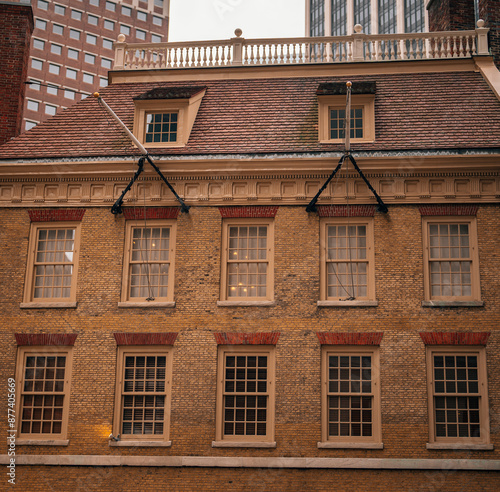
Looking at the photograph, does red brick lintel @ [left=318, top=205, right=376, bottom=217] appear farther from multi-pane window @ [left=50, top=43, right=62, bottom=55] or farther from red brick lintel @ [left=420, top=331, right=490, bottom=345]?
multi-pane window @ [left=50, top=43, right=62, bottom=55]

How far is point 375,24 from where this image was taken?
4279 inches

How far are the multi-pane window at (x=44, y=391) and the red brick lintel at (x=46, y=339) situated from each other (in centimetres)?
20

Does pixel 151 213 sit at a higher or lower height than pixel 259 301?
higher

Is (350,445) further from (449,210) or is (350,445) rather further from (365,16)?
(365,16)

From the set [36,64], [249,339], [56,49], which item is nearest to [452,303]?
[249,339]

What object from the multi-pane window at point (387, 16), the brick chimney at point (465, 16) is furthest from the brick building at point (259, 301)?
the multi-pane window at point (387, 16)

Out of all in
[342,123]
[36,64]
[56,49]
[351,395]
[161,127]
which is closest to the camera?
[351,395]

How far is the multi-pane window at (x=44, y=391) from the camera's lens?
19219 mm

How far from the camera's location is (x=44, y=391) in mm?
19422

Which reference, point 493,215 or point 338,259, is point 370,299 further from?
point 493,215

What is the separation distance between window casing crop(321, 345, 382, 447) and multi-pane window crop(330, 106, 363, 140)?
6.28 meters

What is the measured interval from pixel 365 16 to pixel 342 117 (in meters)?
96.2

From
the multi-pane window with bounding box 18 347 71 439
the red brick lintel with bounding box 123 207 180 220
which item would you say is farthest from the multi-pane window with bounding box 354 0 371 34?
the multi-pane window with bounding box 18 347 71 439

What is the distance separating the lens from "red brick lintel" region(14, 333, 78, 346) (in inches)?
769
